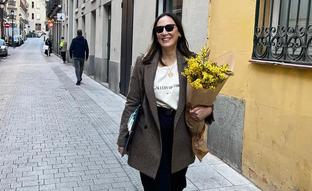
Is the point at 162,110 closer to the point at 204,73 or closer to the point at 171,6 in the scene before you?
the point at 204,73

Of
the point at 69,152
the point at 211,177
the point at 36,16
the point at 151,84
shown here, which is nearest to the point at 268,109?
the point at 211,177

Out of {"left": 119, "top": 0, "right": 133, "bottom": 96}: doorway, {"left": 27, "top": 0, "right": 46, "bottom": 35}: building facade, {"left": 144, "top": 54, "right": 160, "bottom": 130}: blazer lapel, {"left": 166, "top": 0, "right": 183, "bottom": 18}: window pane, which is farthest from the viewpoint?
{"left": 27, "top": 0, "right": 46, "bottom": 35}: building facade

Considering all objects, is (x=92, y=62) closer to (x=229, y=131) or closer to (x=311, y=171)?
(x=229, y=131)

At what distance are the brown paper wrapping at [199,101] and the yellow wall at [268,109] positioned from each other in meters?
1.32

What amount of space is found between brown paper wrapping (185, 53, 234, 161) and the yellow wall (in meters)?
1.32

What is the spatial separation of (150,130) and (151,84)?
0.33 m

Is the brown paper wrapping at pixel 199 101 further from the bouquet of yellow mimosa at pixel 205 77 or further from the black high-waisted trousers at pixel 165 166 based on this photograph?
the black high-waisted trousers at pixel 165 166

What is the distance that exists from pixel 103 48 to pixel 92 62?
2600 mm

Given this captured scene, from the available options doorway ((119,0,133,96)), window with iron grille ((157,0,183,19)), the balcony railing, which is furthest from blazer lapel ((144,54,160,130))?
the balcony railing

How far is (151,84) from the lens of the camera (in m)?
3.04

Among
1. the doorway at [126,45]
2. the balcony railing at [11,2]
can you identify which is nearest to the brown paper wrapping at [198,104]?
the doorway at [126,45]

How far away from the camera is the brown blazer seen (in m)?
3.03

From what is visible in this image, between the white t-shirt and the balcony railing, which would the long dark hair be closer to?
the white t-shirt

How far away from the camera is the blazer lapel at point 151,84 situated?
119 inches
